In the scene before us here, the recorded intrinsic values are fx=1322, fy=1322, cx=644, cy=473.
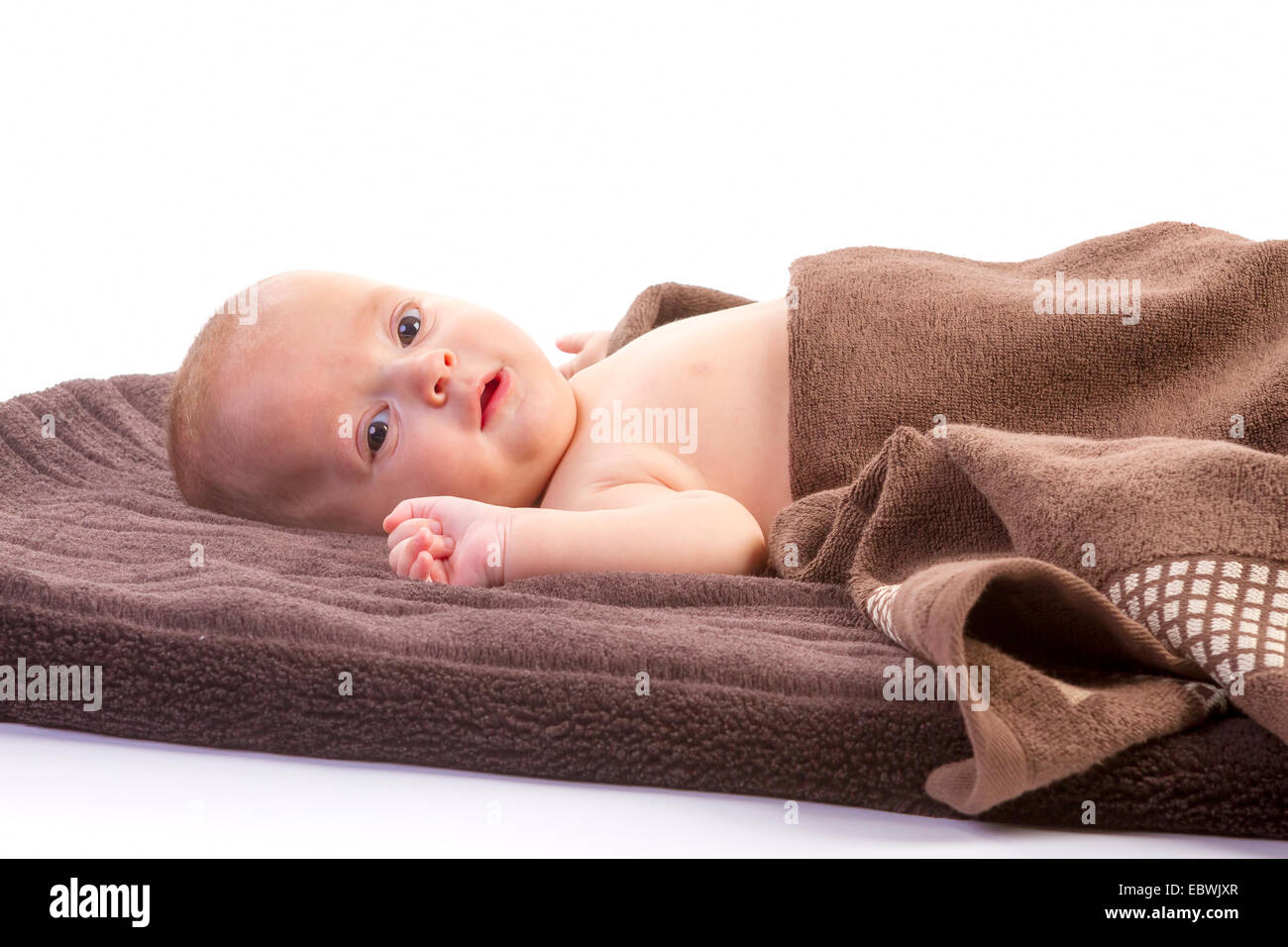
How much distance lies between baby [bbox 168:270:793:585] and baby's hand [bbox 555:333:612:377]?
0.56m

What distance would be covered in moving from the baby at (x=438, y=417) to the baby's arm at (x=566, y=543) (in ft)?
0.15

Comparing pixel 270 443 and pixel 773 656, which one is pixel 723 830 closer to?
pixel 773 656

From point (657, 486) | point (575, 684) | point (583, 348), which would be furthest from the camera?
point (583, 348)

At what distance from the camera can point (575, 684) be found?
128 centimetres

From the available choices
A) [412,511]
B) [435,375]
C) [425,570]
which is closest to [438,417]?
[435,375]

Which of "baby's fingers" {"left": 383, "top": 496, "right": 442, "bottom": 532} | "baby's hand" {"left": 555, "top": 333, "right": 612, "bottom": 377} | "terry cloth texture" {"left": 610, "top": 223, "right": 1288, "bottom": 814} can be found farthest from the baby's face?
"baby's hand" {"left": 555, "top": 333, "right": 612, "bottom": 377}

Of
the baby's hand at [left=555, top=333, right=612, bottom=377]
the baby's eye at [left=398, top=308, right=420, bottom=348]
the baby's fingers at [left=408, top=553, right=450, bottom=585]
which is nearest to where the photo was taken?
the baby's fingers at [left=408, top=553, right=450, bottom=585]

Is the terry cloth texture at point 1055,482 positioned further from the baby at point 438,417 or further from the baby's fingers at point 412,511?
the baby's fingers at point 412,511

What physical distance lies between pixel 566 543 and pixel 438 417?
0.33 metres

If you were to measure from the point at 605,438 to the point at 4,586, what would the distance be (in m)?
0.87

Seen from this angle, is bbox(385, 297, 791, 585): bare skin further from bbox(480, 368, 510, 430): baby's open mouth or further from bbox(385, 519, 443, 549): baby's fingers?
bbox(480, 368, 510, 430): baby's open mouth

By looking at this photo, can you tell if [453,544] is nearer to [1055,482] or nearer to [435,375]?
[435,375]

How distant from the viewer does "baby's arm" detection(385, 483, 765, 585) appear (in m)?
1.69

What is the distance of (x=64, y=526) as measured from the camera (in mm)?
1904
